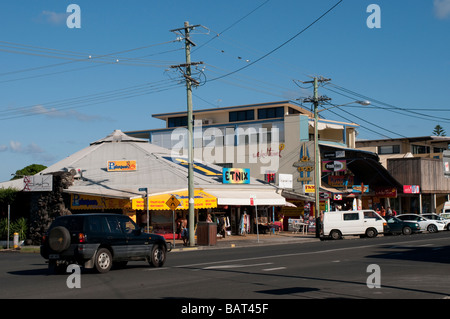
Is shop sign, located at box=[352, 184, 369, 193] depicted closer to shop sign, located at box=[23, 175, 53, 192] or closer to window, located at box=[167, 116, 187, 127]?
window, located at box=[167, 116, 187, 127]

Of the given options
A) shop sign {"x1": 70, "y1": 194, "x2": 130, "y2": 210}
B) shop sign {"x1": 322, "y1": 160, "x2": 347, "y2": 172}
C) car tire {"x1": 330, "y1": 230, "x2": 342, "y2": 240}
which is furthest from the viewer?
shop sign {"x1": 322, "y1": 160, "x2": 347, "y2": 172}

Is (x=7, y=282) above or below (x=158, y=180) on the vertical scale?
below

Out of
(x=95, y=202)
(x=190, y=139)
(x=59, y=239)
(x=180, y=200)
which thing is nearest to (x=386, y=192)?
(x=180, y=200)

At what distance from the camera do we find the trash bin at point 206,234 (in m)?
33.0

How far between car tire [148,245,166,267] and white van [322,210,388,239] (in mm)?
21482

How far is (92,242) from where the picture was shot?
16.2 m

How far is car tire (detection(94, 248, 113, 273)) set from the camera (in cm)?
1633

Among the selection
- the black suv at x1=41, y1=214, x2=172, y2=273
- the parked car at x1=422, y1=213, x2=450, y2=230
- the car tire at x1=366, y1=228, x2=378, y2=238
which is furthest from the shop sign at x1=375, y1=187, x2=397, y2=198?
the black suv at x1=41, y1=214, x2=172, y2=273

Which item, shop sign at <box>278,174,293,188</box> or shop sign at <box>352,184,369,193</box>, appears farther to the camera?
shop sign at <box>352,184,369,193</box>

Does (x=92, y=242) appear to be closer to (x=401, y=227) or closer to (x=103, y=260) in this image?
(x=103, y=260)
